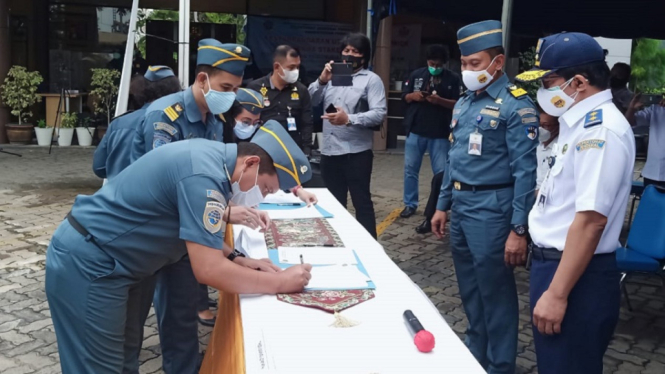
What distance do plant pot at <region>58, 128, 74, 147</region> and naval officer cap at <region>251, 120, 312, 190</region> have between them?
10.2 m

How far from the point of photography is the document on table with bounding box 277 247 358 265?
8.73ft

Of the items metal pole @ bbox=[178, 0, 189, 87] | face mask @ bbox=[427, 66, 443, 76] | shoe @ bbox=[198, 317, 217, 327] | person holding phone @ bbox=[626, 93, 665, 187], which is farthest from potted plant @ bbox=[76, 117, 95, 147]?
person holding phone @ bbox=[626, 93, 665, 187]

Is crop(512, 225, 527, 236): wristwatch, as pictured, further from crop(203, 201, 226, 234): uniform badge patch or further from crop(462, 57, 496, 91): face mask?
crop(203, 201, 226, 234): uniform badge patch

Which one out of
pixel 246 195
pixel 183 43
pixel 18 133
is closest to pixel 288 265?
pixel 246 195

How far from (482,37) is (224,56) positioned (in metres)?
1.29

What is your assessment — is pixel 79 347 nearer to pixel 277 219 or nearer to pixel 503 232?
pixel 277 219

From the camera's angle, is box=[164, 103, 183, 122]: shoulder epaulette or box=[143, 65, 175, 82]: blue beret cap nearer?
box=[164, 103, 183, 122]: shoulder epaulette

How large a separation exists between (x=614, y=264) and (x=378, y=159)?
9.46m

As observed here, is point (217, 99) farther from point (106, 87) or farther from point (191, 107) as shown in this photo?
point (106, 87)

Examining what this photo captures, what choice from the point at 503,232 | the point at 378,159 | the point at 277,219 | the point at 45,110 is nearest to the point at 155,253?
the point at 277,219

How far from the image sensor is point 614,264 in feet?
7.61

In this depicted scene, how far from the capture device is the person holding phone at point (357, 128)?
505cm

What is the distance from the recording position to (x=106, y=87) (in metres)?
11.5

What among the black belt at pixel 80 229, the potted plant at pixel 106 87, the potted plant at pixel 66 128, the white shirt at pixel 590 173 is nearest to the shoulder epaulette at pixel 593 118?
the white shirt at pixel 590 173
